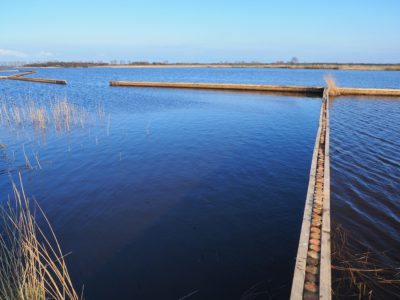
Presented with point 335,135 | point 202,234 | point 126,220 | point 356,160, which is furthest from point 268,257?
point 335,135

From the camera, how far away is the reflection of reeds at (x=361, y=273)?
4023mm

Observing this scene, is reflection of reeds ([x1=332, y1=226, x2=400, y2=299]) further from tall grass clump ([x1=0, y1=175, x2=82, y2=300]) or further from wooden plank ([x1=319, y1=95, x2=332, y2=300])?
tall grass clump ([x1=0, y1=175, x2=82, y2=300])

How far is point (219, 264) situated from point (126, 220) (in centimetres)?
261

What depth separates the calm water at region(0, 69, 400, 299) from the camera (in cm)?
445

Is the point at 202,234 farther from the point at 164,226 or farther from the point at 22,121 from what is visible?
the point at 22,121

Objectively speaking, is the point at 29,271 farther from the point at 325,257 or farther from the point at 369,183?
the point at 369,183

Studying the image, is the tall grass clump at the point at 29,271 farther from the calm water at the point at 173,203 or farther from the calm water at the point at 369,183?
the calm water at the point at 369,183

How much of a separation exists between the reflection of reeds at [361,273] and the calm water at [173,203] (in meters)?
0.81

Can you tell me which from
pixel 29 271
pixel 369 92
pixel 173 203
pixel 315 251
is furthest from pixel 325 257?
pixel 369 92

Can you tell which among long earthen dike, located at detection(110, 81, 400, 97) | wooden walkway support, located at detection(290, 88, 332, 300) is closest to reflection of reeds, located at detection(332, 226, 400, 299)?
wooden walkway support, located at detection(290, 88, 332, 300)

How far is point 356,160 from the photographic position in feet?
31.3

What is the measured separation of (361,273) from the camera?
4.36 m

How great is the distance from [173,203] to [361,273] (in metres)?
4.43

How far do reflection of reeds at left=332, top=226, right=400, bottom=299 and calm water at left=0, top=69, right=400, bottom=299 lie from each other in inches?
31.7
